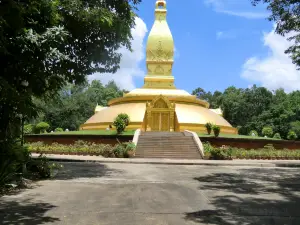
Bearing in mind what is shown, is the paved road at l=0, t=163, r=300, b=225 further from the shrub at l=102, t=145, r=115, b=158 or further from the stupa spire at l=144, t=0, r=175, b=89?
the stupa spire at l=144, t=0, r=175, b=89

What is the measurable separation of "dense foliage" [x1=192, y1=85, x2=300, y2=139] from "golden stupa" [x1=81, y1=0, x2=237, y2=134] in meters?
13.9

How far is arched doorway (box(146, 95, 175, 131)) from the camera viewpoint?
3006 cm

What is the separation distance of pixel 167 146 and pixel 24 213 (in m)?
16.2

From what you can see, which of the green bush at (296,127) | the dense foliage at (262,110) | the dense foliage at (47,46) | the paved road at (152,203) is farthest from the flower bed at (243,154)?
the dense foliage at (262,110)

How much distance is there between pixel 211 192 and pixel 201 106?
26215 millimetres

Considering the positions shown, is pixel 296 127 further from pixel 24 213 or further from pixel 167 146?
pixel 24 213

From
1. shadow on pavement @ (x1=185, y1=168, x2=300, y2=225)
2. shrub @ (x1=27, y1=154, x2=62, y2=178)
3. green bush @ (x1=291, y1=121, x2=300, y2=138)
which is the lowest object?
shadow on pavement @ (x1=185, y1=168, x2=300, y2=225)

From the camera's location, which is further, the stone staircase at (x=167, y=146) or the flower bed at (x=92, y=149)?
the stone staircase at (x=167, y=146)

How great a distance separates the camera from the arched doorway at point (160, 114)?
3006cm

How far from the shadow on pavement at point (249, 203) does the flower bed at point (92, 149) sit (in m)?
9.90

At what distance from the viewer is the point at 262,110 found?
5094cm

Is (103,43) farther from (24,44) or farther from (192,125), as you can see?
(192,125)

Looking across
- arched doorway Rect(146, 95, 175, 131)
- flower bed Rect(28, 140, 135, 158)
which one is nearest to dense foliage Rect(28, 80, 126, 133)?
arched doorway Rect(146, 95, 175, 131)

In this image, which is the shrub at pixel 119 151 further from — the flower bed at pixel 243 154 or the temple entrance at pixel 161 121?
the temple entrance at pixel 161 121
